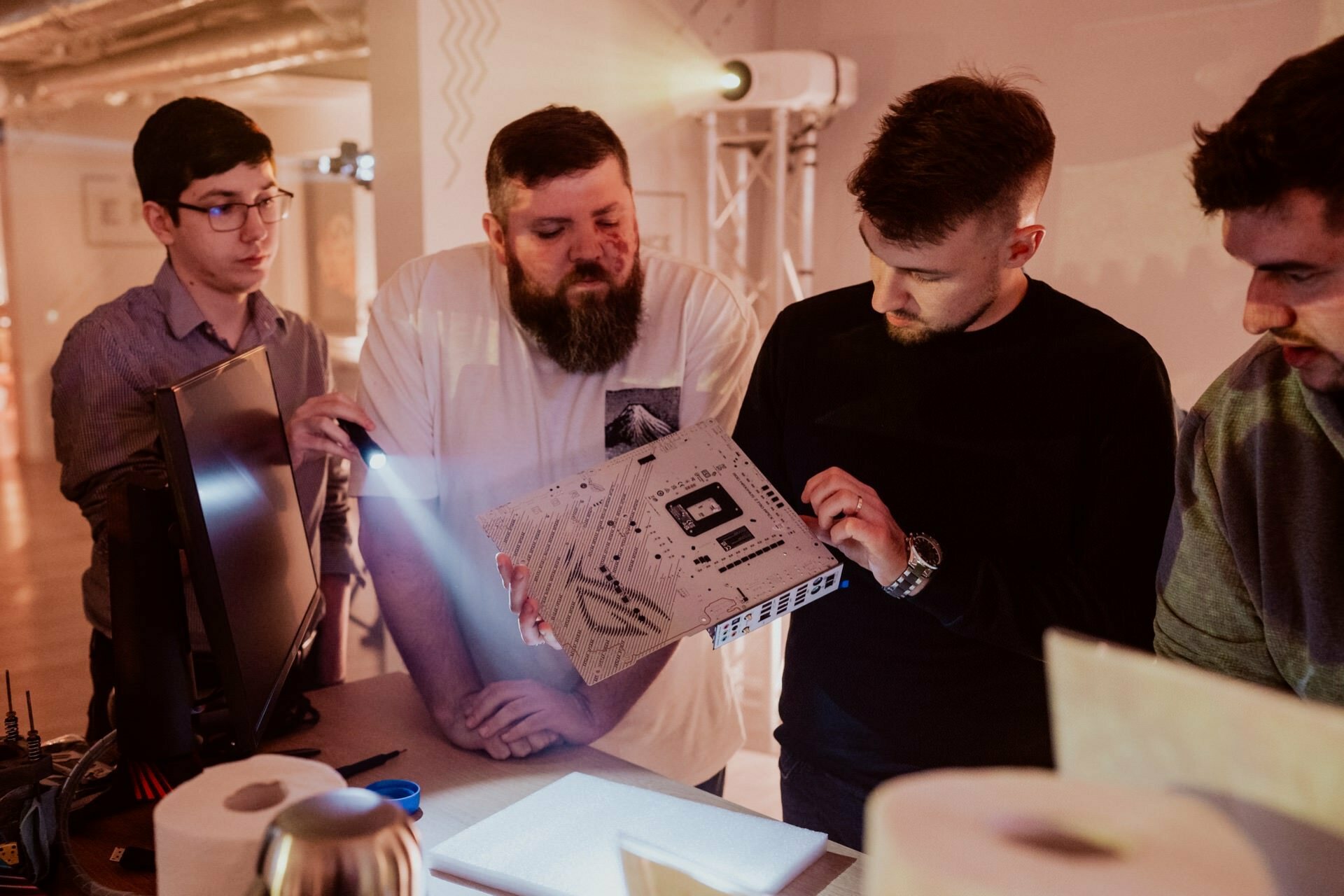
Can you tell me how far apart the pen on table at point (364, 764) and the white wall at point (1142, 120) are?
2.89 meters

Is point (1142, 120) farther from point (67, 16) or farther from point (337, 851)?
point (67, 16)

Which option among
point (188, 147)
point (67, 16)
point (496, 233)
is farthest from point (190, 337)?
point (67, 16)

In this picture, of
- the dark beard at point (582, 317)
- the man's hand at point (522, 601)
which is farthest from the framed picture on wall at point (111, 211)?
the man's hand at point (522, 601)

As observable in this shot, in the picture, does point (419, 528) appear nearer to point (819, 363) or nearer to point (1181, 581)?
point (819, 363)

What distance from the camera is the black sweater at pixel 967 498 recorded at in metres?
1.39

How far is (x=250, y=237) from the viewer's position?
6.84ft

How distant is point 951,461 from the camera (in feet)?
5.00

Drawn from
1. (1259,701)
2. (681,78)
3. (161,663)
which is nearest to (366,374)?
(161,663)

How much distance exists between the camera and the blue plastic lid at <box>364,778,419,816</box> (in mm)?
1282

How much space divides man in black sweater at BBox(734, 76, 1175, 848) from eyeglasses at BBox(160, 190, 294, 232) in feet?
3.63

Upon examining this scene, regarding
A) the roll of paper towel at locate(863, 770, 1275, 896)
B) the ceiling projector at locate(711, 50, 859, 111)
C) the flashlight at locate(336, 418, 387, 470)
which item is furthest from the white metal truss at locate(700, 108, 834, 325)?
the roll of paper towel at locate(863, 770, 1275, 896)

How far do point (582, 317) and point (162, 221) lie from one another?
39.1 inches

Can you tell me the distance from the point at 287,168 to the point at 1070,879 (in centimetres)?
955

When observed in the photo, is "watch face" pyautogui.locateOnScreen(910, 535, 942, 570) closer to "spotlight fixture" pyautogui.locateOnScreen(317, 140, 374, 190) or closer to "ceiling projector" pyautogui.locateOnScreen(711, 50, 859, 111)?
"ceiling projector" pyautogui.locateOnScreen(711, 50, 859, 111)
